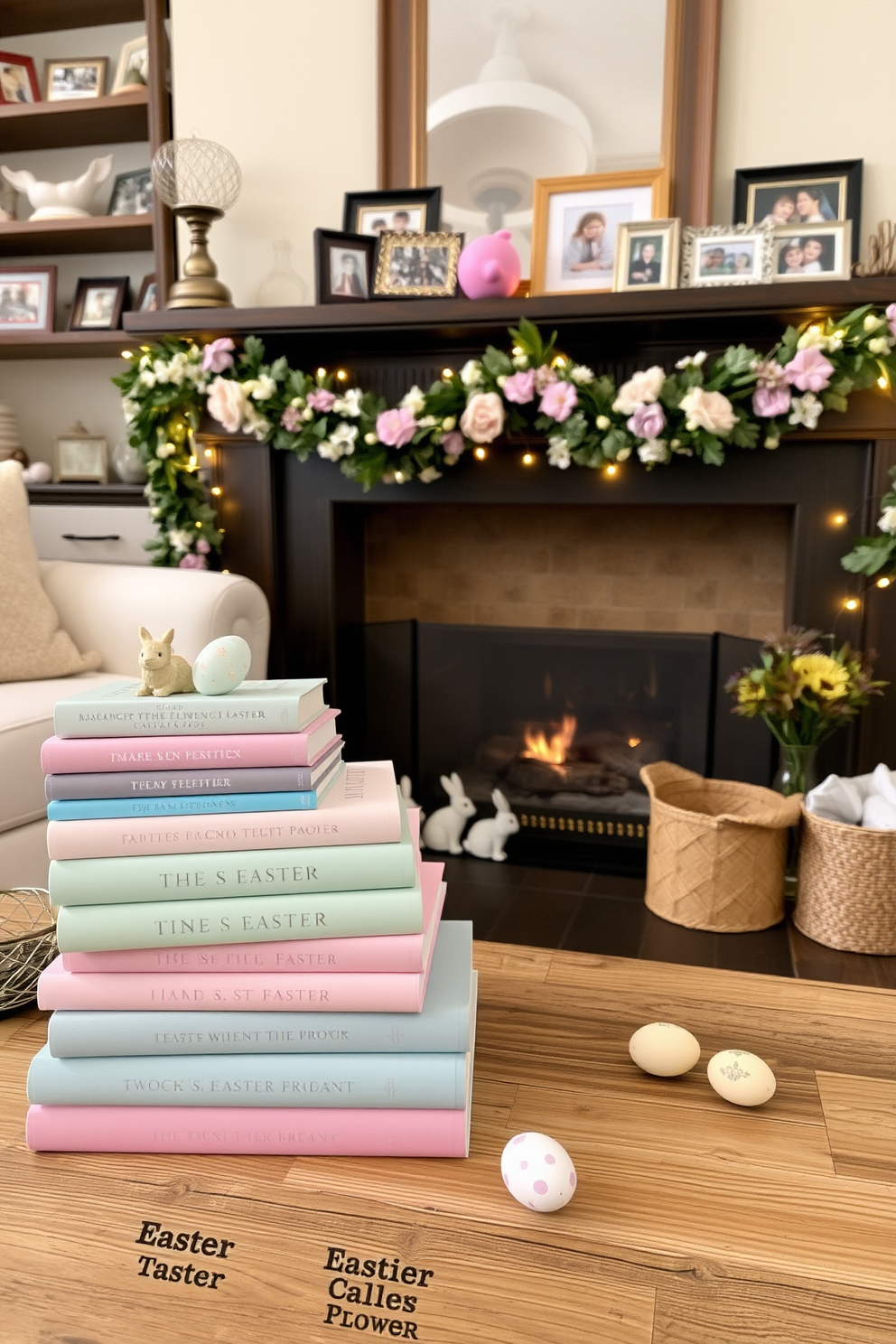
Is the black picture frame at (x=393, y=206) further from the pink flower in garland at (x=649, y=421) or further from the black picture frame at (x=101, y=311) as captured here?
the black picture frame at (x=101, y=311)

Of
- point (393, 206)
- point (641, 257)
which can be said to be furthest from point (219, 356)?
point (641, 257)

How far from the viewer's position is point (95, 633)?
2.23 metres

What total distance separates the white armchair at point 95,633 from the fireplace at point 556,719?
1.63 ft

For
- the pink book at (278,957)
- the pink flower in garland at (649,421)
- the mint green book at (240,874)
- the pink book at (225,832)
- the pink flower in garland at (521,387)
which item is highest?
the pink flower in garland at (521,387)

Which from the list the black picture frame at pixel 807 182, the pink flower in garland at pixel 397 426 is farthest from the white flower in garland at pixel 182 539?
the black picture frame at pixel 807 182

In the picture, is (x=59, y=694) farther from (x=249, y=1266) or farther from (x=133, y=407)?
(x=249, y=1266)

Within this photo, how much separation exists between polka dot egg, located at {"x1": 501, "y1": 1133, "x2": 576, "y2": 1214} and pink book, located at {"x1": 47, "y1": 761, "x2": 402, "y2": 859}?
20 centimetres

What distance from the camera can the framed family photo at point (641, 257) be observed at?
2156 millimetres

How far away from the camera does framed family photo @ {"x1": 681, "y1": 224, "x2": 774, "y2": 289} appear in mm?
2088

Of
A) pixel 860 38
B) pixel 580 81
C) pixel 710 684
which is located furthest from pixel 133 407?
pixel 860 38

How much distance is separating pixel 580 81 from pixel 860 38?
2.00ft

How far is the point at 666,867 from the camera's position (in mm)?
2080

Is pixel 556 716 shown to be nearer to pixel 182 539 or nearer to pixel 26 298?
pixel 182 539

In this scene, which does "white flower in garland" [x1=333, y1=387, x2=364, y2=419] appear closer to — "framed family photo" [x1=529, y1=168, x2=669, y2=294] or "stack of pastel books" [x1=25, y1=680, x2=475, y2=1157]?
"framed family photo" [x1=529, y1=168, x2=669, y2=294]
